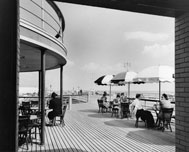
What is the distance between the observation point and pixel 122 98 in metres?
11.2

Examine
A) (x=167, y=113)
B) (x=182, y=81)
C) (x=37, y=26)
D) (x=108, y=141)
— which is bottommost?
(x=108, y=141)

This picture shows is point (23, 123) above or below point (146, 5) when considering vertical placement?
below

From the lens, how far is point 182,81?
303cm

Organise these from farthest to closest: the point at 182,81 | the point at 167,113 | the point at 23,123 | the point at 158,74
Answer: the point at 158,74 < the point at 167,113 < the point at 23,123 < the point at 182,81

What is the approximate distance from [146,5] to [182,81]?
1.28 metres

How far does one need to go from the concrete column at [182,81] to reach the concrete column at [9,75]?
2.34 metres

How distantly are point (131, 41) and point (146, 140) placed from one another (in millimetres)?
35411

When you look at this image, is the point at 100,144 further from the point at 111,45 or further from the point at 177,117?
the point at 111,45

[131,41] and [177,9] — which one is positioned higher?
[131,41]

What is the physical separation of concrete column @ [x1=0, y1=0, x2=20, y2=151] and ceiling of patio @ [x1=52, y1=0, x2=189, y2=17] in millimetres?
844

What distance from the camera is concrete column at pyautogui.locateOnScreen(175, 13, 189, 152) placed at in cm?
292

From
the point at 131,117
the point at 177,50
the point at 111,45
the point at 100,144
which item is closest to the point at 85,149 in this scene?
the point at 100,144

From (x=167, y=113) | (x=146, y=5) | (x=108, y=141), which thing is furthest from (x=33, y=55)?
(x=146, y=5)

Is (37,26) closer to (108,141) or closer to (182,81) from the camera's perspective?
(108,141)
